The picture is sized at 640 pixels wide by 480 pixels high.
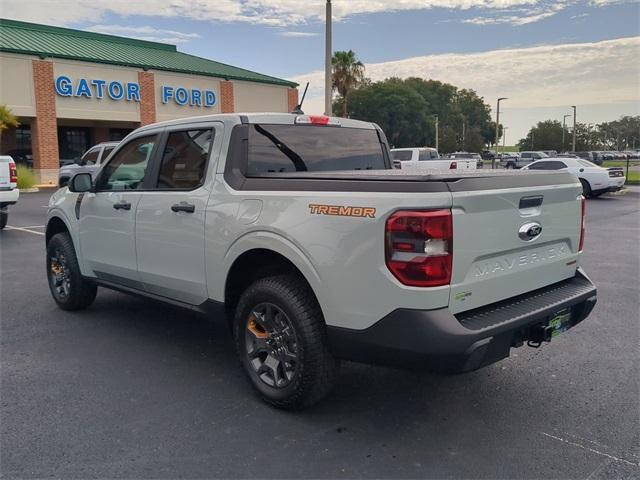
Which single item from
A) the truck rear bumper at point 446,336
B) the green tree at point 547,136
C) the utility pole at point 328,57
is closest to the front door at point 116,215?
the truck rear bumper at point 446,336

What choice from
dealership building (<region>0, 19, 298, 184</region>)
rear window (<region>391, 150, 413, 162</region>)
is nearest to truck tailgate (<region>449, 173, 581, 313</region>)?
rear window (<region>391, 150, 413, 162</region>)

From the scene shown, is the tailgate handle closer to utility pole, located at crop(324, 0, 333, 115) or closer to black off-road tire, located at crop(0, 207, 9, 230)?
black off-road tire, located at crop(0, 207, 9, 230)

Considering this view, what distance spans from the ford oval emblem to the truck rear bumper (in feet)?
1.24

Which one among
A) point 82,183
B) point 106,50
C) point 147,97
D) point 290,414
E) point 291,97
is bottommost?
point 290,414

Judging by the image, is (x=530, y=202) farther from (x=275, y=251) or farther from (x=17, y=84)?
(x=17, y=84)

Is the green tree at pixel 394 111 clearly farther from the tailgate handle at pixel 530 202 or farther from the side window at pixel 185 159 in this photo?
the tailgate handle at pixel 530 202

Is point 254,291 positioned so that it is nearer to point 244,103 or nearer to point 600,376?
point 600,376

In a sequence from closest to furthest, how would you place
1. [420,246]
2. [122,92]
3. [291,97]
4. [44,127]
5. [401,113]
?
[420,246] → [44,127] → [122,92] → [291,97] → [401,113]

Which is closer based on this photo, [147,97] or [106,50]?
[147,97]

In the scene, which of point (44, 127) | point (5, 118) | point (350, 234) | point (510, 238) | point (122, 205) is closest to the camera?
point (350, 234)

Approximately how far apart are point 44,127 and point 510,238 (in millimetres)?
30953

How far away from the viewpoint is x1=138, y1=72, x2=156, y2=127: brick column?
109ft

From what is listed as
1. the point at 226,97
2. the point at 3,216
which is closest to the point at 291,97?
the point at 226,97

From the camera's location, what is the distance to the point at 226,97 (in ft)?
121
